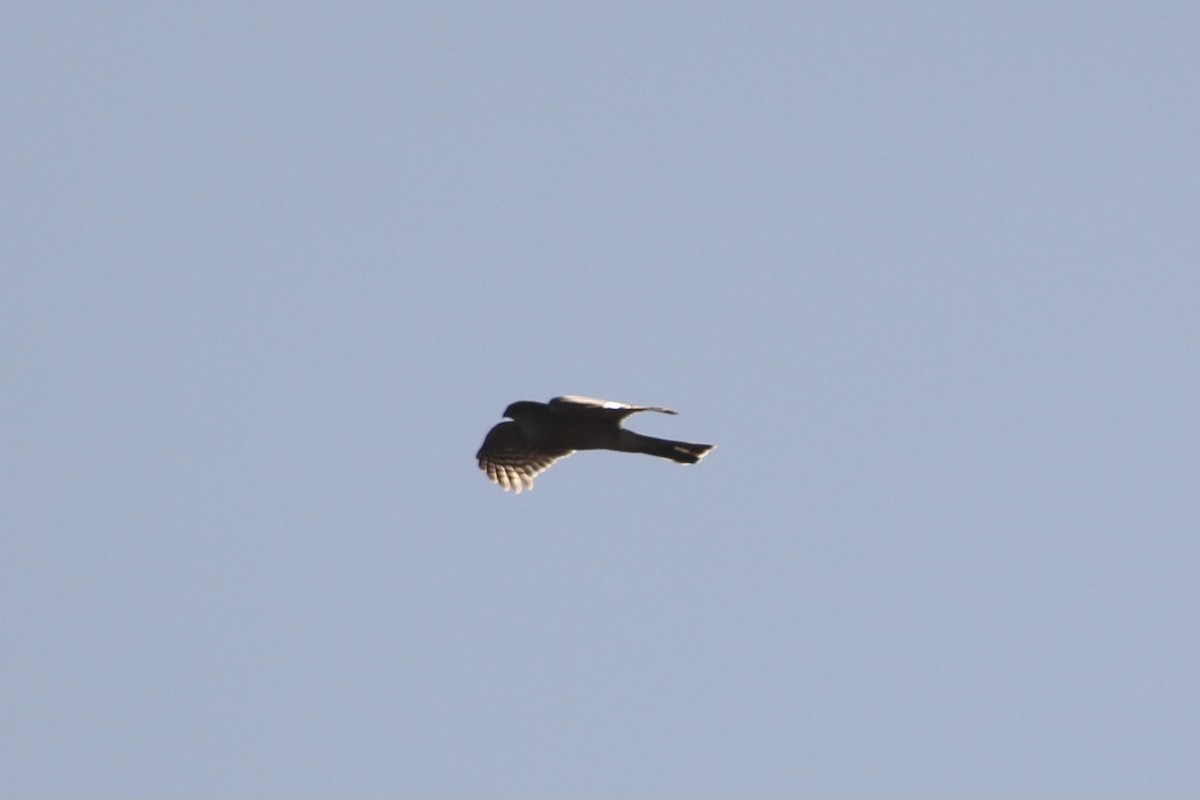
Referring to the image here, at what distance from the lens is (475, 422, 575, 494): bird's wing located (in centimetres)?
1542

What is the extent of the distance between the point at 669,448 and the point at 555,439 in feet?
4.30

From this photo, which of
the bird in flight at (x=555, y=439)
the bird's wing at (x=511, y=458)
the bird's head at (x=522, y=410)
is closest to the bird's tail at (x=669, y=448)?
the bird in flight at (x=555, y=439)

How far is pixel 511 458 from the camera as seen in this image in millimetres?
15648

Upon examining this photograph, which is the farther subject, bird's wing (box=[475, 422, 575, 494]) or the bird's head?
bird's wing (box=[475, 422, 575, 494])

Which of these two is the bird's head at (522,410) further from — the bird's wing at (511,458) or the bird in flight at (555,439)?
the bird's wing at (511,458)

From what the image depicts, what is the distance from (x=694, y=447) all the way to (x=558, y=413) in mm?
1284

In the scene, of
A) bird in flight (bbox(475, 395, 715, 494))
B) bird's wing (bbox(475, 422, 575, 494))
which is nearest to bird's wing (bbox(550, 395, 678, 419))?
bird in flight (bbox(475, 395, 715, 494))

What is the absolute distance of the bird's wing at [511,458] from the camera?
15.4 metres

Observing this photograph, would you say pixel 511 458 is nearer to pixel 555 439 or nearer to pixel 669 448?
pixel 555 439

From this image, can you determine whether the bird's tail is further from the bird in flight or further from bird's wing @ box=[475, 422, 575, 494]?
bird's wing @ box=[475, 422, 575, 494]

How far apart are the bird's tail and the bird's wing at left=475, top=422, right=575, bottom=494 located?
1415 millimetres

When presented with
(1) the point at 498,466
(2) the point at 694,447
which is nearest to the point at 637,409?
(2) the point at 694,447

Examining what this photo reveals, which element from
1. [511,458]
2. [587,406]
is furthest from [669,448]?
[511,458]

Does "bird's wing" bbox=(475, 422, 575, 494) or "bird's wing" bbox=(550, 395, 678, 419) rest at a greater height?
"bird's wing" bbox=(475, 422, 575, 494)
